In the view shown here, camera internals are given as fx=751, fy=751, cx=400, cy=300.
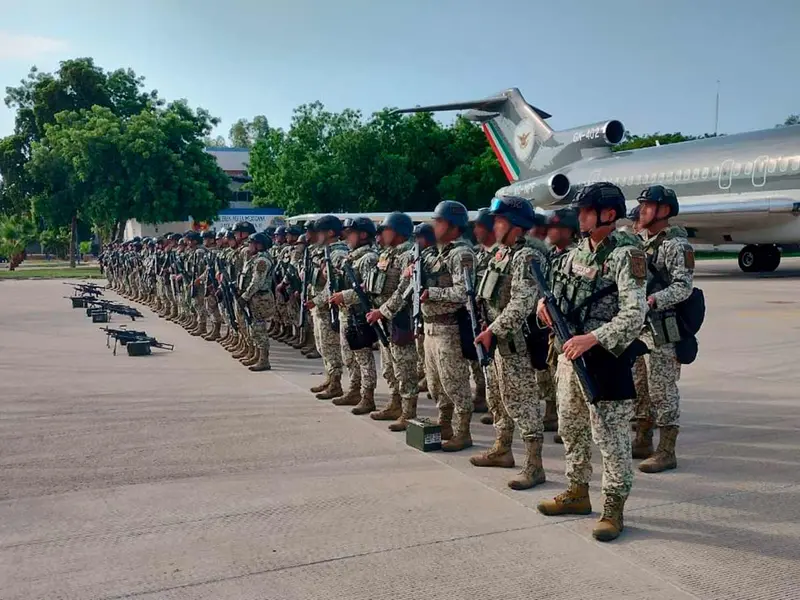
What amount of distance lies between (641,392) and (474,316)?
1546mm

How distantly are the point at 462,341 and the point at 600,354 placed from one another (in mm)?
1901

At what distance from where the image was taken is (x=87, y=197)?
3466 centimetres

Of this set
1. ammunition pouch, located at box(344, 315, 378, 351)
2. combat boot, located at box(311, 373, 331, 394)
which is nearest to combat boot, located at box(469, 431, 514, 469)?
ammunition pouch, located at box(344, 315, 378, 351)

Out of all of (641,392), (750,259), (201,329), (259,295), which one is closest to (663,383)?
(641,392)

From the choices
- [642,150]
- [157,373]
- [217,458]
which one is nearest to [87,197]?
[642,150]

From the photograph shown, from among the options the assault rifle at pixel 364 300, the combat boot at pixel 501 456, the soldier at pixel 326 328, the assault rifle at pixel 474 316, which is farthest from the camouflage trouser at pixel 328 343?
the combat boot at pixel 501 456

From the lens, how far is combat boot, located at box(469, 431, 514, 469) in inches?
209

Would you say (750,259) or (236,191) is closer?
(750,259)

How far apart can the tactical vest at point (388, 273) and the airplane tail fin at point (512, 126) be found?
20871 millimetres

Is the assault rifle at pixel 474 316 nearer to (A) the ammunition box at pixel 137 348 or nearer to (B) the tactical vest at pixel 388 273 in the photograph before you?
(B) the tactical vest at pixel 388 273

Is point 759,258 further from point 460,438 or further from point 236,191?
point 236,191

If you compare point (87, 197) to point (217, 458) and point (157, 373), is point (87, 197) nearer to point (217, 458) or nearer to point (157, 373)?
point (157, 373)

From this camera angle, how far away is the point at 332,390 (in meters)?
7.87

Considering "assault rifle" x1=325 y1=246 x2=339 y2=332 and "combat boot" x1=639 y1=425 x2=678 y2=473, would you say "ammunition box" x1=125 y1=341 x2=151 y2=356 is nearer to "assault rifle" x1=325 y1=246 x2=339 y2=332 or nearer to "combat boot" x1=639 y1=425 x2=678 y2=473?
"assault rifle" x1=325 y1=246 x2=339 y2=332
